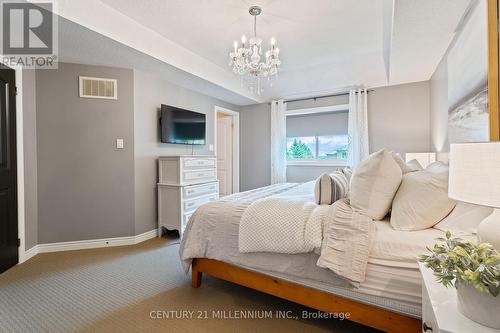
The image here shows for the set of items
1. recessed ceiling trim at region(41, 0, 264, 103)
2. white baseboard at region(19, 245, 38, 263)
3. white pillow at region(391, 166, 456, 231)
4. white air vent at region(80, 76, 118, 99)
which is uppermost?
recessed ceiling trim at region(41, 0, 264, 103)

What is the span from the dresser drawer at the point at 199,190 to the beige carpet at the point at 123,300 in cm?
94

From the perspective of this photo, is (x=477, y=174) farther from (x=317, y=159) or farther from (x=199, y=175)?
(x=317, y=159)

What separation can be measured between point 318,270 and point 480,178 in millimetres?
967

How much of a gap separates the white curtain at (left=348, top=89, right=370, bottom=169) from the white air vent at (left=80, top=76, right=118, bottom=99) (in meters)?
3.65

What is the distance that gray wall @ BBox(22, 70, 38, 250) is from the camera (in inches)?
102

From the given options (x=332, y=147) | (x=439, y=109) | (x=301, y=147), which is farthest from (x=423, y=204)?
(x=301, y=147)

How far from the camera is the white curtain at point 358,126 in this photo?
398 cm

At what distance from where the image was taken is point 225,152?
213 inches

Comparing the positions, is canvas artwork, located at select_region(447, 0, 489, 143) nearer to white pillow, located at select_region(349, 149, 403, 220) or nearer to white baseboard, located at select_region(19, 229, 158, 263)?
white pillow, located at select_region(349, 149, 403, 220)

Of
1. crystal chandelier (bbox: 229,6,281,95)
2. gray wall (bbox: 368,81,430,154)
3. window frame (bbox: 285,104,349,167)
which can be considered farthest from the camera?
window frame (bbox: 285,104,349,167)

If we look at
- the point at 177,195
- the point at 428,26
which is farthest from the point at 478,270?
the point at 177,195

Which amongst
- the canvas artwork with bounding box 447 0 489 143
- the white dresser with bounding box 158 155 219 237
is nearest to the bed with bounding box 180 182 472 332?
the canvas artwork with bounding box 447 0 489 143

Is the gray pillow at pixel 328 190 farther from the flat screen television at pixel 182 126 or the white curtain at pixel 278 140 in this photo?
the white curtain at pixel 278 140

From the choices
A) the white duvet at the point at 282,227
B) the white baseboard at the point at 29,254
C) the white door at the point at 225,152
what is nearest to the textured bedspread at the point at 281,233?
the white duvet at the point at 282,227
